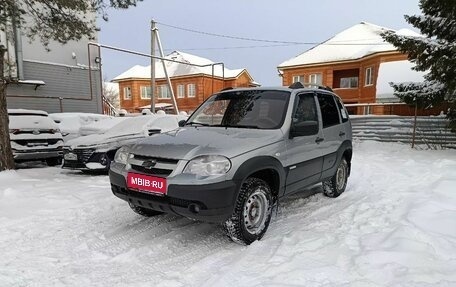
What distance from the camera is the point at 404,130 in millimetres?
12656

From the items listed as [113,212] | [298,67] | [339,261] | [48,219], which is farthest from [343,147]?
[298,67]

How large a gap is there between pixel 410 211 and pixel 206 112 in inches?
120

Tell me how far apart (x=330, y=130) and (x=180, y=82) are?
3098 cm

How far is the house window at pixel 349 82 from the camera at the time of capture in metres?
26.5

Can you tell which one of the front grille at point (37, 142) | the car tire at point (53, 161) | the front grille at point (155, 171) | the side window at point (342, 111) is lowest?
the car tire at point (53, 161)

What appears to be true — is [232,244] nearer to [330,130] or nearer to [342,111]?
[330,130]

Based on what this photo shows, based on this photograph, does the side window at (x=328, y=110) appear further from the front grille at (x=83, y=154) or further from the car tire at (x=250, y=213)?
the front grille at (x=83, y=154)

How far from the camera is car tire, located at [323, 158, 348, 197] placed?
5453mm

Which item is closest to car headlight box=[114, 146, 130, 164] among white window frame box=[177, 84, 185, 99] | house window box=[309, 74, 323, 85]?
house window box=[309, 74, 323, 85]

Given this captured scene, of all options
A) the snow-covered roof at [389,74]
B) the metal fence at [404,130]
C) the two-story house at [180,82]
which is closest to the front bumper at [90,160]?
the metal fence at [404,130]

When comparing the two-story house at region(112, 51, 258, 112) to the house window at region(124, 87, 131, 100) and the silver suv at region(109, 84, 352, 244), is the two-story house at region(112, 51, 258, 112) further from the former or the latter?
the silver suv at region(109, 84, 352, 244)

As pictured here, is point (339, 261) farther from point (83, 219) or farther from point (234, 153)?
point (83, 219)

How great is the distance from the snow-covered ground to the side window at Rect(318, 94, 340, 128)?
1.24 metres

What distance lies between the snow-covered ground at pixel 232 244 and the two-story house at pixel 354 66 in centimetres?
1748
